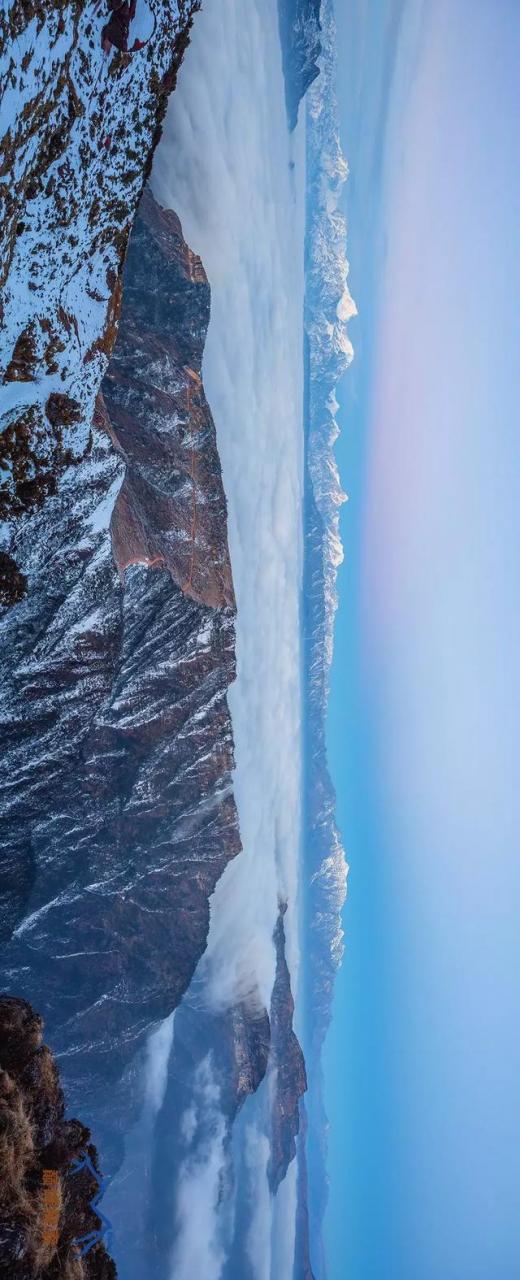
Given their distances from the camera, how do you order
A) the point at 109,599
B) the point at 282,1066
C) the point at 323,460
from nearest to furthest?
the point at 109,599
the point at 282,1066
the point at 323,460

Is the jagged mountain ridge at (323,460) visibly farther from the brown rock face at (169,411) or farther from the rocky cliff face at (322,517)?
the brown rock face at (169,411)

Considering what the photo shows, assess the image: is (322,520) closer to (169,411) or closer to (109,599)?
(169,411)

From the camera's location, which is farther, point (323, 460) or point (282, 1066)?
point (323, 460)

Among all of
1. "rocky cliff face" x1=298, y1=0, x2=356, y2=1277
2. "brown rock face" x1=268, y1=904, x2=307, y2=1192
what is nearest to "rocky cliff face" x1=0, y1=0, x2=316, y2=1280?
"brown rock face" x1=268, y1=904, x2=307, y2=1192

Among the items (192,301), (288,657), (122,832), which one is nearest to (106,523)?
(192,301)

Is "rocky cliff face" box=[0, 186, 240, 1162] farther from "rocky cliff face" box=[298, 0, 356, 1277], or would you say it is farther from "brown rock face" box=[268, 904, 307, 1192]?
"rocky cliff face" box=[298, 0, 356, 1277]

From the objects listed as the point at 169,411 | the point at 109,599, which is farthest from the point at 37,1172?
the point at 169,411

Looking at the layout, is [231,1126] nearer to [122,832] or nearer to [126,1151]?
[126,1151]
